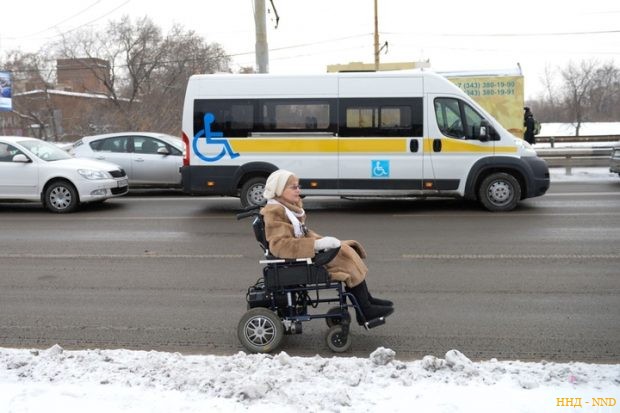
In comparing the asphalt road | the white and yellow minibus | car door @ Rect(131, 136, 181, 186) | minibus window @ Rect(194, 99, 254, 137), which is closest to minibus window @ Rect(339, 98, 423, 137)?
the white and yellow minibus

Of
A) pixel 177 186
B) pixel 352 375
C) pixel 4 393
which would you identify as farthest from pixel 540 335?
pixel 177 186

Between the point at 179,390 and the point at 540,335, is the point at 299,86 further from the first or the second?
the point at 179,390

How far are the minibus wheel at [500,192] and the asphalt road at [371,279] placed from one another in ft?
0.82

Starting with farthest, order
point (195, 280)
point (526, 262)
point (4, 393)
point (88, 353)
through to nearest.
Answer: point (526, 262) < point (195, 280) < point (88, 353) < point (4, 393)

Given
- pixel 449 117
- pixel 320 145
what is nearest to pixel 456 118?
pixel 449 117

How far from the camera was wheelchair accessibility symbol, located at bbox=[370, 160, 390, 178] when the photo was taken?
1204cm

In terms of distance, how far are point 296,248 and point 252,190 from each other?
774 centimetres

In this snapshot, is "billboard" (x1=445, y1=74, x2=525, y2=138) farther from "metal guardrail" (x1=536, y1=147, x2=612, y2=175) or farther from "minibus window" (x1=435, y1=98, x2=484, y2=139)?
"minibus window" (x1=435, y1=98, x2=484, y2=139)

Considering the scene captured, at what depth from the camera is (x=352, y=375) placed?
403 cm

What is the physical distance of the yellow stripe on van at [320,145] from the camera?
12023mm

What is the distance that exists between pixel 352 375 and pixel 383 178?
326 inches

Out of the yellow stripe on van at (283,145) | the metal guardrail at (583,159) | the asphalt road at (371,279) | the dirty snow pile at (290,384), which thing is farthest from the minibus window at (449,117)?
the metal guardrail at (583,159)

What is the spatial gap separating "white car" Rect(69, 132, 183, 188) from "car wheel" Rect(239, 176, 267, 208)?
369 cm

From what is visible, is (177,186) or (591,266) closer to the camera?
(591,266)
